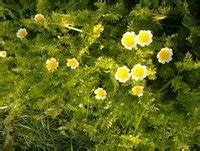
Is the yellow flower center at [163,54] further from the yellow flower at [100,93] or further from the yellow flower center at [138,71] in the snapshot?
the yellow flower at [100,93]

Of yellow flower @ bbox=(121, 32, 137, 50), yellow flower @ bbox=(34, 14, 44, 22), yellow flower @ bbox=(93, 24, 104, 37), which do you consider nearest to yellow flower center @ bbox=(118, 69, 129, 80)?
yellow flower @ bbox=(121, 32, 137, 50)

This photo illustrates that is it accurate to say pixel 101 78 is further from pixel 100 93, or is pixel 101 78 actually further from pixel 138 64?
pixel 138 64

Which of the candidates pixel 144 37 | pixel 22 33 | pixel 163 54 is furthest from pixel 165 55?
pixel 22 33

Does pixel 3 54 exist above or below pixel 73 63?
above

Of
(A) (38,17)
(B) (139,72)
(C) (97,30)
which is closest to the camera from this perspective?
(B) (139,72)

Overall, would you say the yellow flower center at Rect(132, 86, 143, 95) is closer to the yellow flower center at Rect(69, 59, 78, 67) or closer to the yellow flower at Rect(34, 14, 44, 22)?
the yellow flower center at Rect(69, 59, 78, 67)

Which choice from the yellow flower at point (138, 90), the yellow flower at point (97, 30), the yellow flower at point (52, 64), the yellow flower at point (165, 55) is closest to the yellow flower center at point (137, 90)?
the yellow flower at point (138, 90)

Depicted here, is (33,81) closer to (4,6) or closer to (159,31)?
(4,6)
